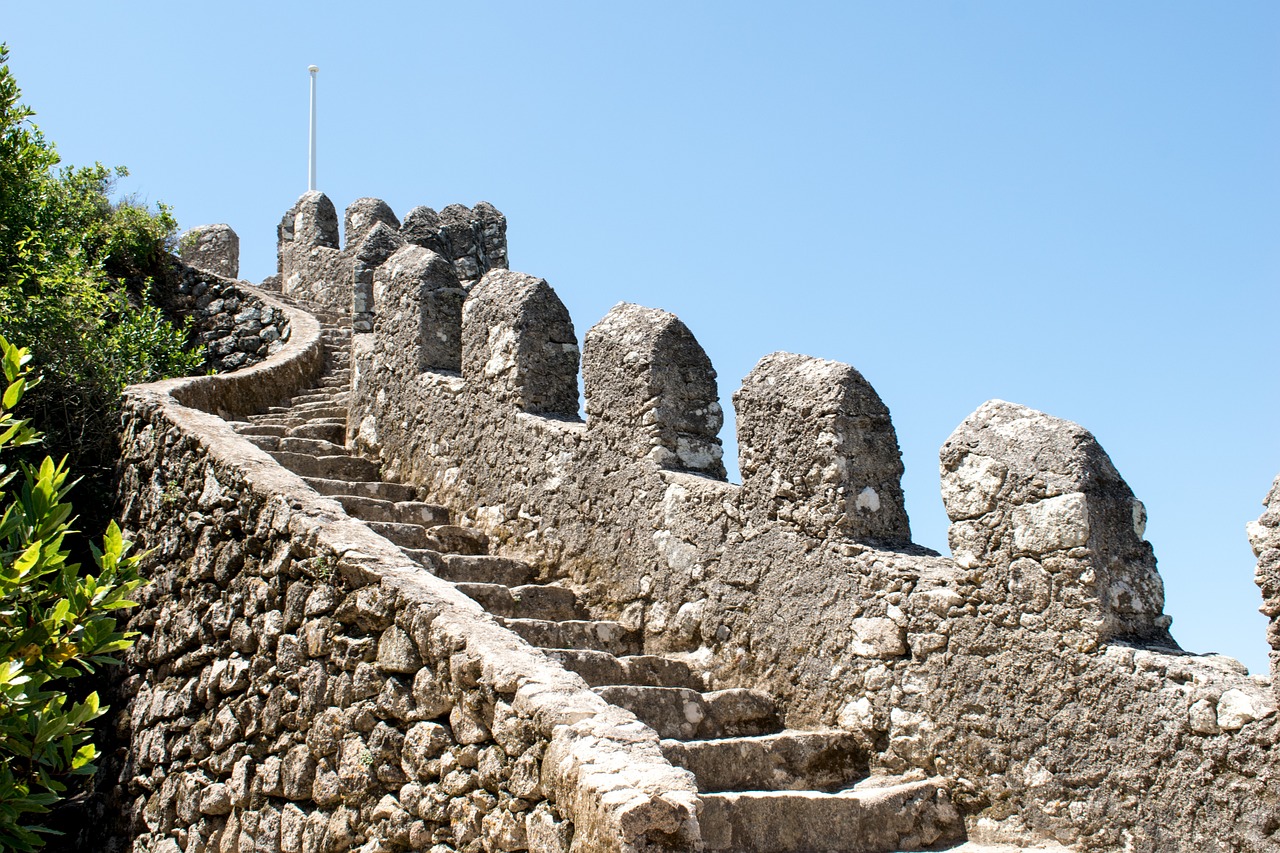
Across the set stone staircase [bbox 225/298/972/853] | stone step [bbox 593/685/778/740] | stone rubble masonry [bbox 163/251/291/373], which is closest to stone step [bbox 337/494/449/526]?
stone staircase [bbox 225/298/972/853]

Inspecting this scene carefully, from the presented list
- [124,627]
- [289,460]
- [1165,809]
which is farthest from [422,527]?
[1165,809]

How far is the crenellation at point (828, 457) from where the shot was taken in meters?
5.38

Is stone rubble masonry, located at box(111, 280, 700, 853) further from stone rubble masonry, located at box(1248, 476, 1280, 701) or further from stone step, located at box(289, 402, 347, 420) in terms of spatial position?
stone rubble masonry, located at box(1248, 476, 1280, 701)

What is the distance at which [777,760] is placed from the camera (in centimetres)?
504

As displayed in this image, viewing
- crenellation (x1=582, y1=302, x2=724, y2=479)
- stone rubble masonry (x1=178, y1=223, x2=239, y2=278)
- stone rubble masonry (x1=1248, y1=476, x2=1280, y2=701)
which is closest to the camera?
stone rubble masonry (x1=1248, y1=476, x2=1280, y2=701)

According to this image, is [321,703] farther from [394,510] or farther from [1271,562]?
[1271,562]

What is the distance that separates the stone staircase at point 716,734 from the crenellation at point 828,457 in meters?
0.88

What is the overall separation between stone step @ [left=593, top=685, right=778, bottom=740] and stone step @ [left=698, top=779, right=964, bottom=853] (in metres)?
0.64

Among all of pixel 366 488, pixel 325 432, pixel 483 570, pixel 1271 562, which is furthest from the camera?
pixel 325 432

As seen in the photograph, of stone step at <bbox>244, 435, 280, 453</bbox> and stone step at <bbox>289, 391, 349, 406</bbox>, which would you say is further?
stone step at <bbox>289, 391, 349, 406</bbox>

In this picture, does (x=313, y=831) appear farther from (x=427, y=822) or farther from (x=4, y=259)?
(x=4, y=259)

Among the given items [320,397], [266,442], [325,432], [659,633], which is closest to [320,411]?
[325,432]

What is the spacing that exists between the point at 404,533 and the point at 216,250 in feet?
48.8

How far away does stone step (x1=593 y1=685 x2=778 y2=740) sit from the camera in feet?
17.1
